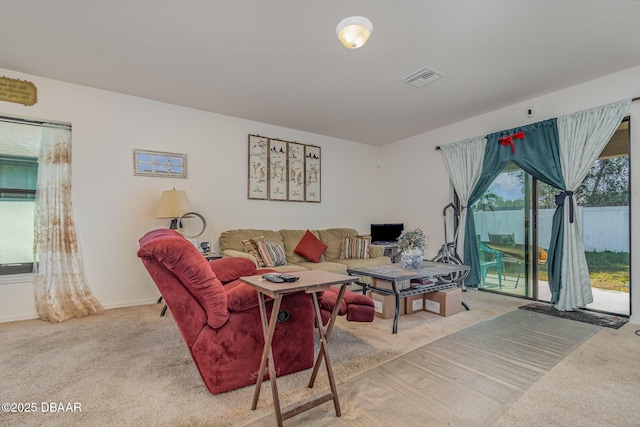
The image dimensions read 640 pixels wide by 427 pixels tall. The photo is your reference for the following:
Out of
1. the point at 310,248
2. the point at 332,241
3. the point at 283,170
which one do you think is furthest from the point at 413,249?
the point at 283,170

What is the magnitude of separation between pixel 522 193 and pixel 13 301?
6.14m

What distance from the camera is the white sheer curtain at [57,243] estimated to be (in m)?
3.17

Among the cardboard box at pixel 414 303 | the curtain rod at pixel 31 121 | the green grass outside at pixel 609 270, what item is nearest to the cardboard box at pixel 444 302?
the cardboard box at pixel 414 303

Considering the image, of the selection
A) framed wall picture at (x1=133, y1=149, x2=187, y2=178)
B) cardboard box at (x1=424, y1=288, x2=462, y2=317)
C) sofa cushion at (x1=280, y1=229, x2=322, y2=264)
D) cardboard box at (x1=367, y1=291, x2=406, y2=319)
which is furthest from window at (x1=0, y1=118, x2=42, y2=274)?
cardboard box at (x1=424, y1=288, x2=462, y2=317)

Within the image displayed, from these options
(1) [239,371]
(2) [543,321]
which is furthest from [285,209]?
(2) [543,321]

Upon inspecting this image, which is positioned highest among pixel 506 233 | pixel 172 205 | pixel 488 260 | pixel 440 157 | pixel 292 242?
pixel 440 157

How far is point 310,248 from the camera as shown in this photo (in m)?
4.35

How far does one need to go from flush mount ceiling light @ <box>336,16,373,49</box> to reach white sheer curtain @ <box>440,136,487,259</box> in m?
2.94

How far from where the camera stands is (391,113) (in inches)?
Result: 168

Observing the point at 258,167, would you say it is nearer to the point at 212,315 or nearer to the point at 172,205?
the point at 172,205

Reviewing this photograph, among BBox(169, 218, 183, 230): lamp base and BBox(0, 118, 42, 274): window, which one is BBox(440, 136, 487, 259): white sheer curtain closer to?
BBox(169, 218, 183, 230): lamp base

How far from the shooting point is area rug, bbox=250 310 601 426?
1560mm

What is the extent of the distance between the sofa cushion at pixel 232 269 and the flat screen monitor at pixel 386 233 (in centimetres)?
341

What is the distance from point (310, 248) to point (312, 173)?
4.75ft
